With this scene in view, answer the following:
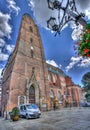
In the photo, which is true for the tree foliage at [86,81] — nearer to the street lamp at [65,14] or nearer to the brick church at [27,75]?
the brick church at [27,75]

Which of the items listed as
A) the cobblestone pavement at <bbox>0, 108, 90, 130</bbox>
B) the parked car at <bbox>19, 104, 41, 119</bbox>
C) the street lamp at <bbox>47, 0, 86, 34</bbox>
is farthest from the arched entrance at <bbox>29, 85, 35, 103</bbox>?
the street lamp at <bbox>47, 0, 86, 34</bbox>

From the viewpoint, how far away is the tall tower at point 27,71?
23.5m

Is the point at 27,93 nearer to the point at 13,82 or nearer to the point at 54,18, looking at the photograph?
the point at 13,82

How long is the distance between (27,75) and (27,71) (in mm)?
896

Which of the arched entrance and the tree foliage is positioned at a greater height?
the tree foliage

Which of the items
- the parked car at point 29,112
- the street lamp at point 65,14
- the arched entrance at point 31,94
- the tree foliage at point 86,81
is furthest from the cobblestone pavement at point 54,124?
the tree foliage at point 86,81

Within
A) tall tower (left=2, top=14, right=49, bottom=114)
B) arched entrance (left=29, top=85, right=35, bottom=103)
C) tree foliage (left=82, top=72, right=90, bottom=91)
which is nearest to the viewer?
tall tower (left=2, top=14, right=49, bottom=114)

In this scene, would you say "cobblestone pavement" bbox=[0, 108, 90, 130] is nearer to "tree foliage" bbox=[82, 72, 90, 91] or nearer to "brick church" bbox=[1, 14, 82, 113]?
"brick church" bbox=[1, 14, 82, 113]

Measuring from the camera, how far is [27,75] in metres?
26.7

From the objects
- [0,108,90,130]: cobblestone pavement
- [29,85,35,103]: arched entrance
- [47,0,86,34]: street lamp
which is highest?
[47,0,86,34]: street lamp

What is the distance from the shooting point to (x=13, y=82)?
23.3 m

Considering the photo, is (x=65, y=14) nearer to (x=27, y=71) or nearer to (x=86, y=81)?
(x=27, y=71)

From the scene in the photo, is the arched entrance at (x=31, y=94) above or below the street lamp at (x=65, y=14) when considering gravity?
below

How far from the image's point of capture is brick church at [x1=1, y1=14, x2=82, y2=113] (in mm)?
23495
